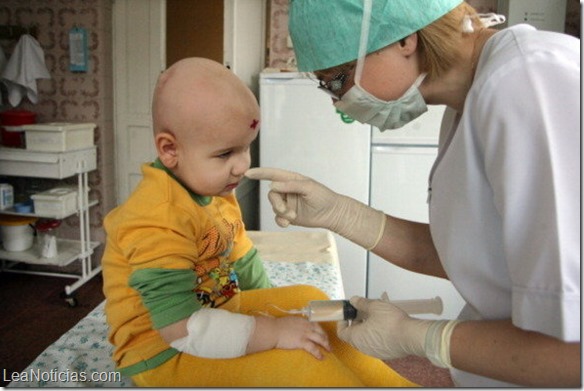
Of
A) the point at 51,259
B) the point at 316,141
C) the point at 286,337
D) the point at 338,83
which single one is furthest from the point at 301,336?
the point at 51,259

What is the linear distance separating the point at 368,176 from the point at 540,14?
4.97 feet

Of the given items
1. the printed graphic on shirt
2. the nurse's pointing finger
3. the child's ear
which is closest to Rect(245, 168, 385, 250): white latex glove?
the nurse's pointing finger

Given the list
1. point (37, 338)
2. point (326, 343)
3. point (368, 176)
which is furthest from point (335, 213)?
point (37, 338)

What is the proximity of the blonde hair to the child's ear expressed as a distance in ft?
1.72

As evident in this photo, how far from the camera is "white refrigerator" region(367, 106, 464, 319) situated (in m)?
2.73

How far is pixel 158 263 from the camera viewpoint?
0.90 m

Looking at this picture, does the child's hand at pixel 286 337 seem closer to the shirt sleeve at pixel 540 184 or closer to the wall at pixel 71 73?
the shirt sleeve at pixel 540 184

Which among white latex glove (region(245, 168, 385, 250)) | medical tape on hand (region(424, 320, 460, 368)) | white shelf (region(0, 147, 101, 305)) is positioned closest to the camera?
medical tape on hand (region(424, 320, 460, 368))

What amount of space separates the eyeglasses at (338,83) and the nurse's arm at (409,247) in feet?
1.22

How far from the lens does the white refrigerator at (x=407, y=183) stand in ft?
8.97

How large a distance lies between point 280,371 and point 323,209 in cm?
44

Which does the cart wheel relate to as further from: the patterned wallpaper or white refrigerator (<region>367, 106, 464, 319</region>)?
the patterned wallpaper

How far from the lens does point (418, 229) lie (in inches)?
46.7

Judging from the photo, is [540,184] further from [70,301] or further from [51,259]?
[51,259]
